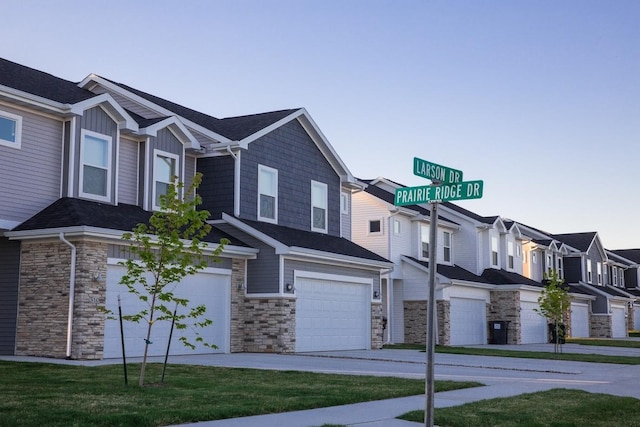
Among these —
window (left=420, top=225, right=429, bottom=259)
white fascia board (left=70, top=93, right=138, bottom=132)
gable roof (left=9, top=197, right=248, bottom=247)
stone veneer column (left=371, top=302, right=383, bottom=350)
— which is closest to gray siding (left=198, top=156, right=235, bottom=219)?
white fascia board (left=70, top=93, right=138, bottom=132)

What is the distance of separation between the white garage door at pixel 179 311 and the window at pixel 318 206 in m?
5.98

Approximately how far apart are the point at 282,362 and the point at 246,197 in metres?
6.97

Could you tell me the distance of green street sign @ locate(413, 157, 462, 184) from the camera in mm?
7668

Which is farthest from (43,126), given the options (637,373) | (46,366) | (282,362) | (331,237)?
(637,373)

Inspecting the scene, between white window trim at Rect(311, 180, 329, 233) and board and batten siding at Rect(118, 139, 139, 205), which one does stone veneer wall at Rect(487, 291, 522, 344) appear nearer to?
white window trim at Rect(311, 180, 329, 233)

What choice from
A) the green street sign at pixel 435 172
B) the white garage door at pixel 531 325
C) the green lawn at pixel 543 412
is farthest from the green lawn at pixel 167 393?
the white garage door at pixel 531 325

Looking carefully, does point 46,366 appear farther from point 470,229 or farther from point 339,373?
point 470,229

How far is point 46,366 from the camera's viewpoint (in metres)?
15.8

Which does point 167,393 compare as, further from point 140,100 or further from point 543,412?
point 140,100

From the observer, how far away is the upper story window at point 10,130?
1886 cm

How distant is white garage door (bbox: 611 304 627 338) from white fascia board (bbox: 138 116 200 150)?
38.5 meters

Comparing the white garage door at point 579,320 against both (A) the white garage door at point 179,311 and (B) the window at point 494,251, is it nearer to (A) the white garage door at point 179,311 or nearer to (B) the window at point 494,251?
(B) the window at point 494,251

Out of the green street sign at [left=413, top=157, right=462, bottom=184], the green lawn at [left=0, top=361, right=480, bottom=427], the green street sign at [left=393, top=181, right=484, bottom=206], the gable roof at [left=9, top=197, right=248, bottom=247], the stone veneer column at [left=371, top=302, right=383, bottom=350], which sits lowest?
the green lawn at [left=0, top=361, right=480, bottom=427]

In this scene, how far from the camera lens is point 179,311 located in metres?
21.0
